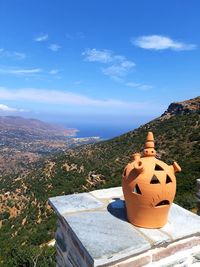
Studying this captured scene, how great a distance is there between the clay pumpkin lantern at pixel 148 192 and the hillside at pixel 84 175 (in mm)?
17176

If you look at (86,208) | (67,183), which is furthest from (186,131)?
(86,208)

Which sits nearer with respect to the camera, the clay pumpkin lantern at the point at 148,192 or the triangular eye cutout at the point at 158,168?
the clay pumpkin lantern at the point at 148,192

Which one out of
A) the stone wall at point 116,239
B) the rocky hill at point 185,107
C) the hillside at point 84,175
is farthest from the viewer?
the rocky hill at point 185,107

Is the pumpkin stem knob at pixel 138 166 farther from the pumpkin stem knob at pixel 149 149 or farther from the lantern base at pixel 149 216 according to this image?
the lantern base at pixel 149 216

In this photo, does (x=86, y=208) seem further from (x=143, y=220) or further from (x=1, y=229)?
(x=1, y=229)

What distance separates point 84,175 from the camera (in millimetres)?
33406

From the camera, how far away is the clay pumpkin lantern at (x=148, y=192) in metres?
3.18

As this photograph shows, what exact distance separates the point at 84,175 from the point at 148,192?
1204 inches

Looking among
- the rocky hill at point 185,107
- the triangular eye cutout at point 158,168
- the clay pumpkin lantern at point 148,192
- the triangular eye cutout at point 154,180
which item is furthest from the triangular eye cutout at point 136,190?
the rocky hill at point 185,107

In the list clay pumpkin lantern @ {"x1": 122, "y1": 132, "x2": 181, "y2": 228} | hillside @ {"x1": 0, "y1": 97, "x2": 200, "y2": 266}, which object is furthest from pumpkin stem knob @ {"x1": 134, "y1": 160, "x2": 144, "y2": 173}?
hillside @ {"x1": 0, "y1": 97, "x2": 200, "y2": 266}

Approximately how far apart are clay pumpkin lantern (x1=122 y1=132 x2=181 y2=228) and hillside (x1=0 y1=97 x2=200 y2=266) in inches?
676

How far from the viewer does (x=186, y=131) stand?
3588 centimetres

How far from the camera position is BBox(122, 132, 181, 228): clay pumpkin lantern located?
3.18 metres

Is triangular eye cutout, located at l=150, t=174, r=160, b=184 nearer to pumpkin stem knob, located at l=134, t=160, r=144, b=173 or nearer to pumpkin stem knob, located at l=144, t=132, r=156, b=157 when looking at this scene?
pumpkin stem knob, located at l=134, t=160, r=144, b=173
